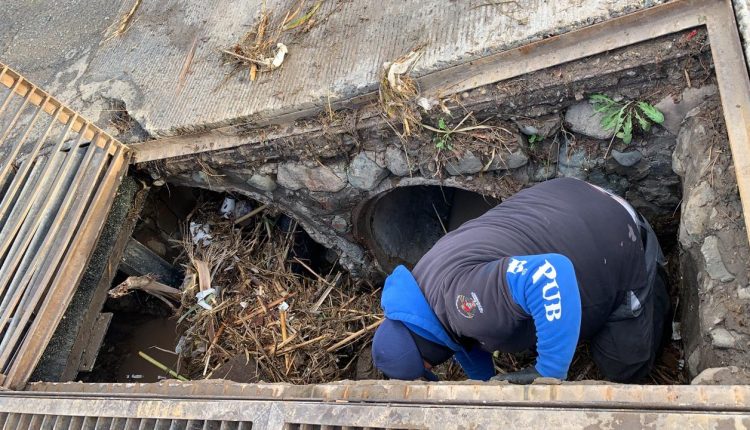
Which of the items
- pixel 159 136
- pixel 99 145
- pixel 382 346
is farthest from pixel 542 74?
pixel 99 145

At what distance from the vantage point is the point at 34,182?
384 cm

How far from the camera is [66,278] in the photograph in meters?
A: 3.63

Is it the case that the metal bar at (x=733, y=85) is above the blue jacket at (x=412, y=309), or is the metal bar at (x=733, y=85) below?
above

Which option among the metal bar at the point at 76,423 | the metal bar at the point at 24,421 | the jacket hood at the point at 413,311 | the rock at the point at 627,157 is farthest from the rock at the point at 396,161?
the metal bar at the point at 24,421

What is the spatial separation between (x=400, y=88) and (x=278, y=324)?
2.16 m

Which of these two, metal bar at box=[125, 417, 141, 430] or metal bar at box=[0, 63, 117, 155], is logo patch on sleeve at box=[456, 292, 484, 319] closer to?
metal bar at box=[125, 417, 141, 430]

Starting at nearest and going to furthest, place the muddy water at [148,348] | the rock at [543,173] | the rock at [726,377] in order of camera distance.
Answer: the rock at [726,377] < the rock at [543,173] < the muddy water at [148,348]

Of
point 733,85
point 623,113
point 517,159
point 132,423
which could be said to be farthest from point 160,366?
point 733,85

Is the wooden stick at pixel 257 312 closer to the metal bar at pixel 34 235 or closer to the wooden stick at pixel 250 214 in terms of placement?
the wooden stick at pixel 250 214

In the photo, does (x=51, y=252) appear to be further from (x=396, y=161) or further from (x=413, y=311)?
(x=413, y=311)

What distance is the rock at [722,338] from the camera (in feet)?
7.30

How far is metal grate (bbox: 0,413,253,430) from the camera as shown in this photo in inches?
92.6

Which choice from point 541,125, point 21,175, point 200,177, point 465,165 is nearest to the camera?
point 541,125

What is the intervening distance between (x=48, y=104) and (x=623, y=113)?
3450mm
